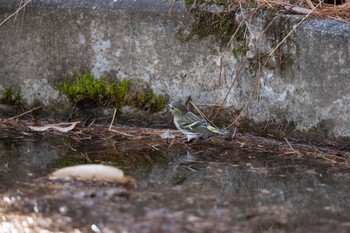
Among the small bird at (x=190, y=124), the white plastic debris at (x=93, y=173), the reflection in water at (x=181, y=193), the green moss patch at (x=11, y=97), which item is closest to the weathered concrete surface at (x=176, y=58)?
the green moss patch at (x=11, y=97)

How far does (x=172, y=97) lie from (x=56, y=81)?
103 centimetres

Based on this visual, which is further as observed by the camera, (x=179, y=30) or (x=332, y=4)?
(x=332, y=4)

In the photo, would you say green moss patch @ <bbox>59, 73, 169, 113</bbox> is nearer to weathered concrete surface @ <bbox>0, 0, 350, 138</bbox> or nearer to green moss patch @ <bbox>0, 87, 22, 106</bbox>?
weathered concrete surface @ <bbox>0, 0, 350, 138</bbox>

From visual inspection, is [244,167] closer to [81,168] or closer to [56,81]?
[81,168]

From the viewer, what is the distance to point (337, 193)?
550 cm

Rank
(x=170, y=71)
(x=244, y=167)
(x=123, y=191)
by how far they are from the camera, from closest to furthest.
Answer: (x=123, y=191)
(x=244, y=167)
(x=170, y=71)

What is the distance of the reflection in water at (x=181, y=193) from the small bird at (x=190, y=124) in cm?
13

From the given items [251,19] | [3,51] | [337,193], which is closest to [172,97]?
[251,19]

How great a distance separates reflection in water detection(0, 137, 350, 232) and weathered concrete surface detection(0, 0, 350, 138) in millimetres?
525

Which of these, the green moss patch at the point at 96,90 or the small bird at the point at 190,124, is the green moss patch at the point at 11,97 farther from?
the small bird at the point at 190,124

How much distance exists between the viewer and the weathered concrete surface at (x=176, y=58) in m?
6.52

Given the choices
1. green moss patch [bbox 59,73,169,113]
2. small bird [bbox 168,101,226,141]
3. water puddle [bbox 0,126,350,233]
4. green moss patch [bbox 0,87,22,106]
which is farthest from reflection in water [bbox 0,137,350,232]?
green moss patch [bbox 0,87,22,106]

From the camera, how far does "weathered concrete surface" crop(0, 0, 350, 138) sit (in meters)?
6.52

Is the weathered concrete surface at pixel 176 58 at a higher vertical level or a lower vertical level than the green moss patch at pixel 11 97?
higher
